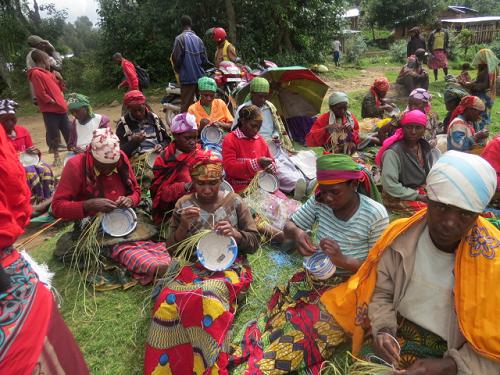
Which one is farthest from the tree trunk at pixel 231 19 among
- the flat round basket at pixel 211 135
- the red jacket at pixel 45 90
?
the flat round basket at pixel 211 135

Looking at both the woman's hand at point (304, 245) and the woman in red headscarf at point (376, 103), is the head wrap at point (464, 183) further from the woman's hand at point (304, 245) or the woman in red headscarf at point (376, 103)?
the woman in red headscarf at point (376, 103)

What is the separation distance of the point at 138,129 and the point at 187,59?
10.3 ft

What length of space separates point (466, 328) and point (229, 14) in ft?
44.5

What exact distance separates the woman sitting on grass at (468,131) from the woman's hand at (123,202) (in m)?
3.96

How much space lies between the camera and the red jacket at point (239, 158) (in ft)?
14.0

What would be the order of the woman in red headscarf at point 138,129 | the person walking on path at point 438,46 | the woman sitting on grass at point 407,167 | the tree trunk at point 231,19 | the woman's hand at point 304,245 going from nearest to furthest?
the woman's hand at point 304,245 → the woman sitting on grass at point 407,167 → the woman in red headscarf at point 138,129 → the person walking on path at point 438,46 → the tree trunk at point 231,19

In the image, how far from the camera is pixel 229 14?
13.3m

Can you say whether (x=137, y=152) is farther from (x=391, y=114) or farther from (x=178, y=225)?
(x=391, y=114)

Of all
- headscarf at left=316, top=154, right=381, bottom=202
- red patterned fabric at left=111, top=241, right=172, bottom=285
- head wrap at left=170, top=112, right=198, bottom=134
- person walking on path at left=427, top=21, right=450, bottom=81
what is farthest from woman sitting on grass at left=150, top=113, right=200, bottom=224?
person walking on path at left=427, top=21, right=450, bottom=81

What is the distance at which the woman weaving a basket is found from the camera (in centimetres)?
224

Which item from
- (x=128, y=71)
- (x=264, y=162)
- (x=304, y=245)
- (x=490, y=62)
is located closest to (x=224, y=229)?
(x=304, y=245)

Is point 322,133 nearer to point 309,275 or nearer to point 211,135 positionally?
point 211,135

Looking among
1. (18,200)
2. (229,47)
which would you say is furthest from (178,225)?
(229,47)

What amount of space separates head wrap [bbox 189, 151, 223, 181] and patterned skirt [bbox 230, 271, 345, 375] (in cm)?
97
